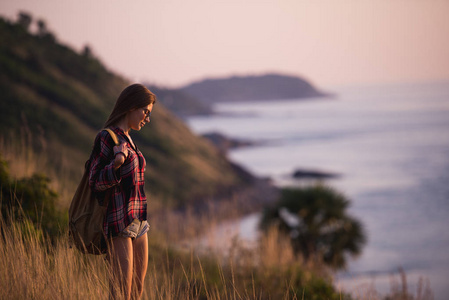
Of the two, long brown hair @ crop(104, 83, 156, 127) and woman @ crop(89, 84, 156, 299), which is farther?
long brown hair @ crop(104, 83, 156, 127)

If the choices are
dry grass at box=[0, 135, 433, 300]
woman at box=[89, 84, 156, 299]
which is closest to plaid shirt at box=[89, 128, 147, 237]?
woman at box=[89, 84, 156, 299]

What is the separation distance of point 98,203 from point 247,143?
66735mm

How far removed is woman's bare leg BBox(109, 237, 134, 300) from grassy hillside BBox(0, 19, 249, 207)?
49.1ft

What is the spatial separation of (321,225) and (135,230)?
31.8 feet

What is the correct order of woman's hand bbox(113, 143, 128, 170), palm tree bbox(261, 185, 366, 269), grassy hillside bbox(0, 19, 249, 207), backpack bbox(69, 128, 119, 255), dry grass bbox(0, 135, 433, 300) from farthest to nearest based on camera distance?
1. grassy hillside bbox(0, 19, 249, 207)
2. palm tree bbox(261, 185, 366, 269)
3. dry grass bbox(0, 135, 433, 300)
4. backpack bbox(69, 128, 119, 255)
5. woman's hand bbox(113, 143, 128, 170)

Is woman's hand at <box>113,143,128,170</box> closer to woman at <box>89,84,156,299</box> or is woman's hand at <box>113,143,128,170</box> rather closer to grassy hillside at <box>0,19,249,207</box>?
woman at <box>89,84,156,299</box>

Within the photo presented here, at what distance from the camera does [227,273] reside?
6555mm

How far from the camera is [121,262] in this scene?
2.83 metres

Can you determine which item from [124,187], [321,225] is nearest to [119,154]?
[124,187]

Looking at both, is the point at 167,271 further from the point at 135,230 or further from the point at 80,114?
the point at 80,114

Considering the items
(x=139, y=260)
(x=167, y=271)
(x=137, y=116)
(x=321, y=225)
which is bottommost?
(x=321, y=225)

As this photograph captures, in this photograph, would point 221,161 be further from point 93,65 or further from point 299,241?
point 299,241

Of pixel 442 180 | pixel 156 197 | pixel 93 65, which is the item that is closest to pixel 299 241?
pixel 156 197

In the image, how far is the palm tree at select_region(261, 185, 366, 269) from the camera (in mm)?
11867
